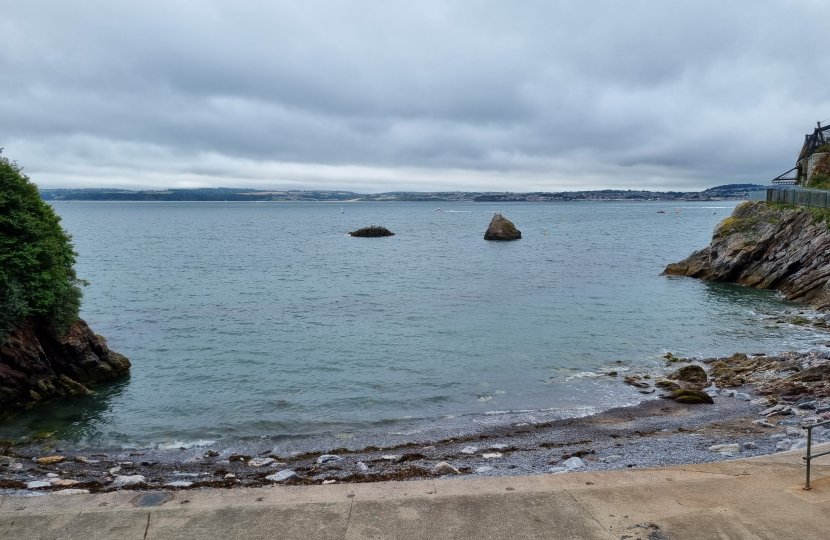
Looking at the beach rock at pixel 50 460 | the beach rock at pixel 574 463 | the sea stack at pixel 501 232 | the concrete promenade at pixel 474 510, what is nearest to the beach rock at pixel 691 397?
the beach rock at pixel 574 463

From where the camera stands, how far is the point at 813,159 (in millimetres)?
50375

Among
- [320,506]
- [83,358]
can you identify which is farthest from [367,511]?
[83,358]

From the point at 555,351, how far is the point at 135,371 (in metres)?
16.8

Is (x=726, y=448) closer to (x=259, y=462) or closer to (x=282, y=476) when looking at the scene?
(x=282, y=476)

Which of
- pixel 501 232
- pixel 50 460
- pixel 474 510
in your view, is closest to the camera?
pixel 474 510

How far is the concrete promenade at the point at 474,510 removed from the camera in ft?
24.3

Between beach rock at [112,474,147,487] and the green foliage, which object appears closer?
beach rock at [112,474,147,487]

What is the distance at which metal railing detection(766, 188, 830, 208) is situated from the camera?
38156 mm

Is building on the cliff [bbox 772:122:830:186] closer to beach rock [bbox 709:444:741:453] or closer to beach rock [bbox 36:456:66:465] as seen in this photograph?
beach rock [bbox 709:444:741:453]

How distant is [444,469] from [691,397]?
947cm

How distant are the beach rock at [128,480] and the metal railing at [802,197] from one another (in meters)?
42.0

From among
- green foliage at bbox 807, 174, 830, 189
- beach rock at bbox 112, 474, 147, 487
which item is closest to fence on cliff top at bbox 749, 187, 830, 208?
green foliage at bbox 807, 174, 830, 189

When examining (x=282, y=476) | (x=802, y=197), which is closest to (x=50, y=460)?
(x=282, y=476)

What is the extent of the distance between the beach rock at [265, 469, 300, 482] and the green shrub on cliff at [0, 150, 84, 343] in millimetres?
11110
